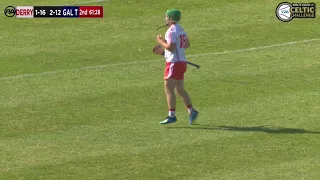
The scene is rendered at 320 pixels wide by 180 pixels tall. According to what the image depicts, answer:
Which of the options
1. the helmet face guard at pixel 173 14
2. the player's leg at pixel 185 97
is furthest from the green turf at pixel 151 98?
the helmet face guard at pixel 173 14

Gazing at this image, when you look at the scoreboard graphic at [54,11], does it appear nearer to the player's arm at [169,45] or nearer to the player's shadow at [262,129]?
the player's arm at [169,45]

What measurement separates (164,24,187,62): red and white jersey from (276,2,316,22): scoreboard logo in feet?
35.7

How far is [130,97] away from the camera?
18.3 meters

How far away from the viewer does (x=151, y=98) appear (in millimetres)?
18281

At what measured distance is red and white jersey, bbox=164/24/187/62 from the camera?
53.3 ft

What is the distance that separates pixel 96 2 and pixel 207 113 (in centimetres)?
1243

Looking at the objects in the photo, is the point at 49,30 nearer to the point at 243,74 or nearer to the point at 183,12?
the point at 183,12

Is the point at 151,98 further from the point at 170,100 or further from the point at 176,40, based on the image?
the point at 176,40

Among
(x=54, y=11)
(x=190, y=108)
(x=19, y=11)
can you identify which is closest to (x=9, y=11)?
(x=19, y=11)

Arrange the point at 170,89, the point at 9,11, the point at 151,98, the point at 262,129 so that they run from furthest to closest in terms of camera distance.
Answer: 1. the point at 9,11
2. the point at 151,98
3. the point at 170,89
4. the point at 262,129

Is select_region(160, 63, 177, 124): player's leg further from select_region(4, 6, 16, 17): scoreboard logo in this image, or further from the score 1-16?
select_region(4, 6, 16, 17): scoreboard logo

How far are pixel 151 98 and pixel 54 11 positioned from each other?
392 inches

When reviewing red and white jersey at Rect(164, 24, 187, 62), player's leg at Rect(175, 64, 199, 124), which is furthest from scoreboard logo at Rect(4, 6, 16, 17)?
player's leg at Rect(175, 64, 199, 124)

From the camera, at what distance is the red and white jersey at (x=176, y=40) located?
16234 millimetres
